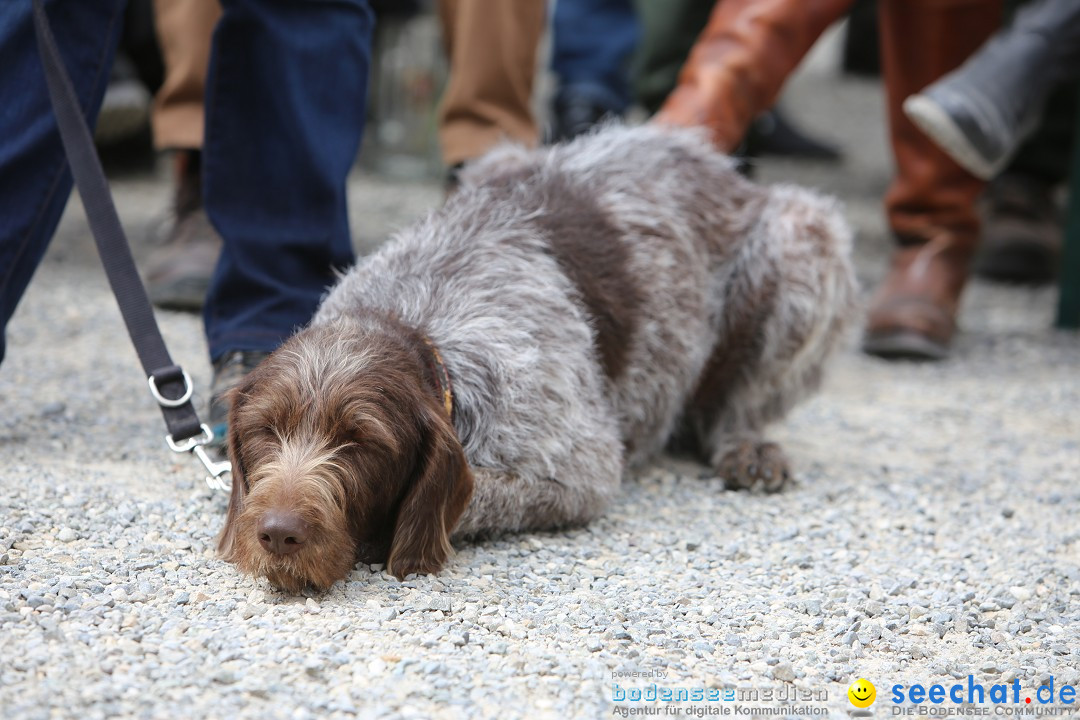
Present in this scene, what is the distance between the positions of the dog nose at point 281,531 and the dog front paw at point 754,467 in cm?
181

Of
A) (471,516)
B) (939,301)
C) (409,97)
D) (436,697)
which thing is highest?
(436,697)

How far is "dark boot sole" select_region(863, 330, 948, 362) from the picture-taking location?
5.72m

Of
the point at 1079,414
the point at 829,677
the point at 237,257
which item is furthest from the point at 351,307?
the point at 1079,414

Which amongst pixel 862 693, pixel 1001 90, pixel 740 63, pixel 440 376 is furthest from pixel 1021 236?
pixel 862 693

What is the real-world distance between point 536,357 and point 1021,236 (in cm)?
503

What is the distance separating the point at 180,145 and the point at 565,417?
3096 mm

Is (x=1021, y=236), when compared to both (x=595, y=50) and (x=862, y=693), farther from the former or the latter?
(x=862, y=693)

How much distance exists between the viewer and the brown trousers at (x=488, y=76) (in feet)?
18.3

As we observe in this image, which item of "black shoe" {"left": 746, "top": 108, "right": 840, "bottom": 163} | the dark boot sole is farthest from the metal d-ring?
"black shoe" {"left": 746, "top": 108, "right": 840, "bottom": 163}

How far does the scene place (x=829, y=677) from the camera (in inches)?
101

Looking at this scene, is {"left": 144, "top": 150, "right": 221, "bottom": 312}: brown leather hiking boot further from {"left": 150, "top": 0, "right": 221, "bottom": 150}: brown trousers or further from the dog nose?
the dog nose

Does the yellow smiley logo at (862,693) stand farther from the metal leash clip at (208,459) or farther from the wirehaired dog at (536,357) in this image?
the metal leash clip at (208,459)

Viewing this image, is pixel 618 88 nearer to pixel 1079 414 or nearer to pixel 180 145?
pixel 180 145

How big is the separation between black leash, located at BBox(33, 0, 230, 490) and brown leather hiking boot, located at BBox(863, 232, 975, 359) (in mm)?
3634
